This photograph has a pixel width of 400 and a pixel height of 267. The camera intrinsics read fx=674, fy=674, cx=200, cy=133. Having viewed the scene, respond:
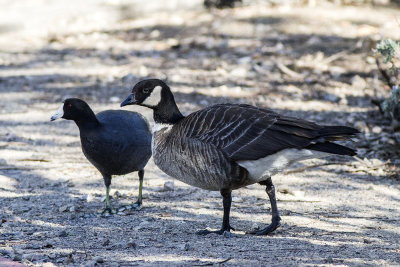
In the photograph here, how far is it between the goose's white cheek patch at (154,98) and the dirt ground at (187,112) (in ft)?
3.30

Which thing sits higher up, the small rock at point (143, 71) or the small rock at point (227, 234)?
the small rock at point (143, 71)

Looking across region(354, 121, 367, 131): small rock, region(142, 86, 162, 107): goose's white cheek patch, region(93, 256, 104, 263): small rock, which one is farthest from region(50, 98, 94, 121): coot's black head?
region(354, 121, 367, 131): small rock

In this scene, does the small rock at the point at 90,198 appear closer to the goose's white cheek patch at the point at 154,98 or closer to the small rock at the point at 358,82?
the goose's white cheek patch at the point at 154,98

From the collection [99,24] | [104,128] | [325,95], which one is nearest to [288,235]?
[104,128]

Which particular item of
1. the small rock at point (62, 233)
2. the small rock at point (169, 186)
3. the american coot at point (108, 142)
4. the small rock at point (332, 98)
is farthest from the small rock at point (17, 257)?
the small rock at point (332, 98)

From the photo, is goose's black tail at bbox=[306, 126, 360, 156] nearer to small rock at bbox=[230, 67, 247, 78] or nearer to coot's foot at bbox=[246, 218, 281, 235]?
coot's foot at bbox=[246, 218, 281, 235]

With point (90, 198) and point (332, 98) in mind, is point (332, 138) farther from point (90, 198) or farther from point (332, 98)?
point (332, 98)

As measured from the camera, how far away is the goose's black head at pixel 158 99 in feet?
18.3

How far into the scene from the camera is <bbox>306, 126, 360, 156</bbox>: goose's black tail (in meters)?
4.76

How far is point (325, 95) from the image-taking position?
31.4 feet

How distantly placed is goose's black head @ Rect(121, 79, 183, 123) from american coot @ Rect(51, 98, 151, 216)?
576 mm

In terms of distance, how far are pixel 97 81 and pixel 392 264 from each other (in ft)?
23.8

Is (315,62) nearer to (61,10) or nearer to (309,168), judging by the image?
(309,168)

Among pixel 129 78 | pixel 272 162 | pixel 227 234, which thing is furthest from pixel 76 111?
pixel 129 78
